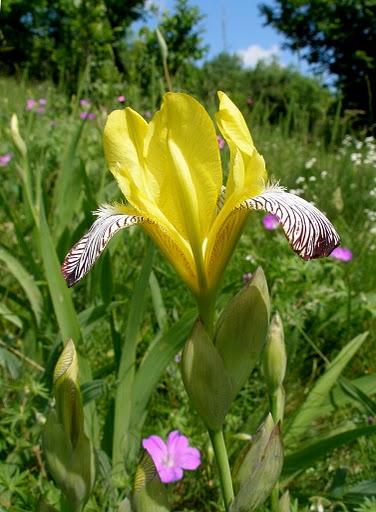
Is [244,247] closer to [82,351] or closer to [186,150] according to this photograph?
[82,351]

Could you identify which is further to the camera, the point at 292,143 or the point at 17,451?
the point at 292,143

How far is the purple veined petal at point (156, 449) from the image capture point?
107cm

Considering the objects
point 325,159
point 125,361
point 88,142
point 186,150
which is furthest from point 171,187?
point 325,159

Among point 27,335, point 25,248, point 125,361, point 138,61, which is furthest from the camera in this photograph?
point 138,61

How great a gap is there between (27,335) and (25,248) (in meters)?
0.26

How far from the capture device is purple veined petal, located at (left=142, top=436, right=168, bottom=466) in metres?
1.07

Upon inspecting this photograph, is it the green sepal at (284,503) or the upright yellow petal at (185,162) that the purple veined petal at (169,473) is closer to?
the green sepal at (284,503)

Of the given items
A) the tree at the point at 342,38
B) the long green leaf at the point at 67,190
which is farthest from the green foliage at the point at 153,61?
the tree at the point at 342,38

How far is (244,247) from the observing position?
7.05 ft

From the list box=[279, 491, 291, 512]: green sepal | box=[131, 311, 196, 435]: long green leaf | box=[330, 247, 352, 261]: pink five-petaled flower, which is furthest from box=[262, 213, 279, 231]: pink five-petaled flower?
box=[279, 491, 291, 512]: green sepal

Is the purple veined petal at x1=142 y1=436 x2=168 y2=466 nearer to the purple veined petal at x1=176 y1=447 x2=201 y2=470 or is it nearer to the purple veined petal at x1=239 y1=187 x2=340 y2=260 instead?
the purple veined petal at x1=176 y1=447 x2=201 y2=470

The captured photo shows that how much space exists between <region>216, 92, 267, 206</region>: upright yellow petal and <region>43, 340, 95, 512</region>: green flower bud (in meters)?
0.29

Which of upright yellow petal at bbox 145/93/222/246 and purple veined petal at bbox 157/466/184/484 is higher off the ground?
upright yellow petal at bbox 145/93/222/246

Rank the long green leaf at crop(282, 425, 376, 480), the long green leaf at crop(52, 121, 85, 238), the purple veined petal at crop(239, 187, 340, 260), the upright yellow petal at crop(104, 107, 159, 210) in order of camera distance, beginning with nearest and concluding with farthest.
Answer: the purple veined petal at crop(239, 187, 340, 260) → the upright yellow petal at crop(104, 107, 159, 210) → the long green leaf at crop(282, 425, 376, 480) → the long green leaf at crop(52, 121, 85, 238)
